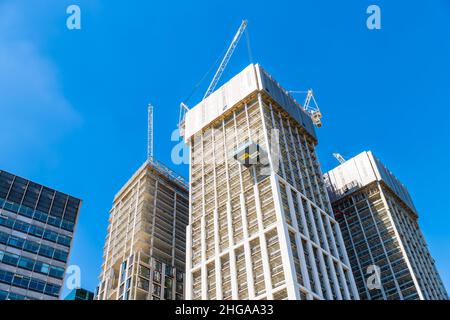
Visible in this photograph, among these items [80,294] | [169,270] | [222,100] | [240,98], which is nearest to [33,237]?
[169,270]

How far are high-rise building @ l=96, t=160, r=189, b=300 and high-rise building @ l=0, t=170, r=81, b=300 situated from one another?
13.7 m

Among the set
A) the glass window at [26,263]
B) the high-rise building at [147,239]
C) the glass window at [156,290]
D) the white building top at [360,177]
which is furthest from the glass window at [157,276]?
the white building top at [360,177]

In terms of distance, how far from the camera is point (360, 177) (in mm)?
157250

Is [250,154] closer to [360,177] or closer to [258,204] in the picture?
[258,204]

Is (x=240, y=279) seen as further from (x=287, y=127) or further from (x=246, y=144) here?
(x=287, y=127)

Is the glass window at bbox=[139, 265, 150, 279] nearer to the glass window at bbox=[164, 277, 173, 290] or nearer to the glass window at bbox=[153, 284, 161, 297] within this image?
the glass window at bbox=[153, 284, 161, 297]

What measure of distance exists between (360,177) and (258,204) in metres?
63.4

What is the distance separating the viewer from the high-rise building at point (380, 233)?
132750mm

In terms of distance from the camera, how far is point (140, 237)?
428 ft

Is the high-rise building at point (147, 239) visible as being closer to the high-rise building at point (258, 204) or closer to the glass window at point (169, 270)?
the glass window at point (169, 270)

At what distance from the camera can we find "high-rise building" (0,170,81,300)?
386ft
